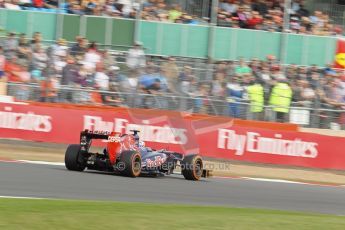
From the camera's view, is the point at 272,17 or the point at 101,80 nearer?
the point at 101,80

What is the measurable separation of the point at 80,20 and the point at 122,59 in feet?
9.45

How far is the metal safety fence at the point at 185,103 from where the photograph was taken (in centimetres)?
1888

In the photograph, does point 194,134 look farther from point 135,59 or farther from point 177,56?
point 177,56

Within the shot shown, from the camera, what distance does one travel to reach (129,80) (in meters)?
19.2

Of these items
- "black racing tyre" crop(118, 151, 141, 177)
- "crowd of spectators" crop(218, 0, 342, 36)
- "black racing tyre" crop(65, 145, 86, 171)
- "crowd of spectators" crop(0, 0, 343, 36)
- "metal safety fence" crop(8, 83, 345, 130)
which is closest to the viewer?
"black racing tyre" crop(118, 151, 141, 177)

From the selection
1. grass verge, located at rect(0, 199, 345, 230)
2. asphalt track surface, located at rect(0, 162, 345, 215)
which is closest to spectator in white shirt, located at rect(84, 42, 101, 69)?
asphalt track surface, located at rect(0, 162, 345, 215)

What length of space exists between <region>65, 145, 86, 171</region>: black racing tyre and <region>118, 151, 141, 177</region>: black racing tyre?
755mm

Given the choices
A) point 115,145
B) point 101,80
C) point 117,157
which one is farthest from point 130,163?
point 101,80

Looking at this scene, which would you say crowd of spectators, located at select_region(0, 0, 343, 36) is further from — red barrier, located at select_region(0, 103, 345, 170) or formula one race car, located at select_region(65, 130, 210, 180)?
formula one race car, located at select_region(65, 130, 210, 180)

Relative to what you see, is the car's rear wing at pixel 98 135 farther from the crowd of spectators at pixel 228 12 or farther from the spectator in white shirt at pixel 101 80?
the crowd of spectators at pixel 228 12

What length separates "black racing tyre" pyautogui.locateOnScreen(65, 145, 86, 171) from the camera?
13680 mm

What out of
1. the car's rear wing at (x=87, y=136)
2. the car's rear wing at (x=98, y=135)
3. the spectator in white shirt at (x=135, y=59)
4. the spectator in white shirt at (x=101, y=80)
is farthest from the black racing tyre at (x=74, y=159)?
the spectator in white shirt at (x=135, y=59)

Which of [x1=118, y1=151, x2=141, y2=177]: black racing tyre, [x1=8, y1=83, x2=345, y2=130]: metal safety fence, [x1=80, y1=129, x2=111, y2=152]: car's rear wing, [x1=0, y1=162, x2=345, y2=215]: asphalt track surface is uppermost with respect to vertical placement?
[x1=8, y1=83, x2=345, y2=130]: metal safety fence

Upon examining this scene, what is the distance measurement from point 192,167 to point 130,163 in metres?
1.46
